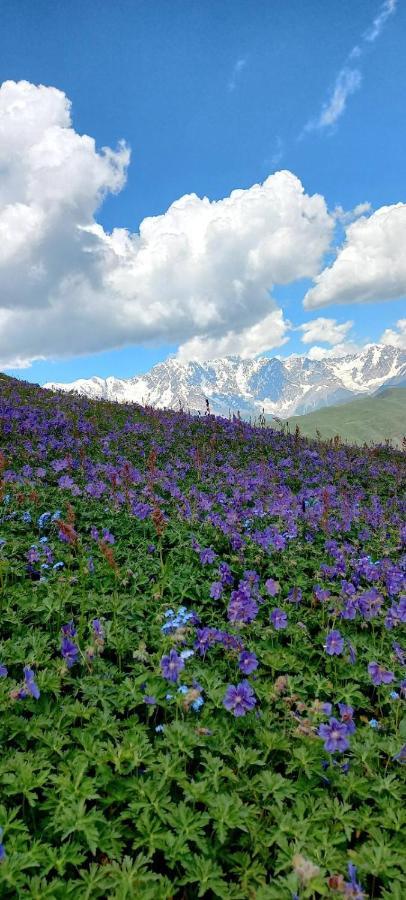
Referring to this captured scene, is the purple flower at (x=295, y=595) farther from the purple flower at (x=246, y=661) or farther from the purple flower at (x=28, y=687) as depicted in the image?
the purple flower at (x=28, y=687)

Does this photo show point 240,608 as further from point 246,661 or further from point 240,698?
point 240,698

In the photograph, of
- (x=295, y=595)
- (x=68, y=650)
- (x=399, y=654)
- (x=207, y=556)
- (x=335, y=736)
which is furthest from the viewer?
(x=207, y=556)

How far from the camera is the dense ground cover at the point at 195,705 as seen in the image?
10.2ft

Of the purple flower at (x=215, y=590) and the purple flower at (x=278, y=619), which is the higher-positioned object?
the purple flower at (x=215, y=590)

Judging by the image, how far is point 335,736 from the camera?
3551 mm

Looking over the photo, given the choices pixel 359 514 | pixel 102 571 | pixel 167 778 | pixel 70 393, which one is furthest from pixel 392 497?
pixel 70 393

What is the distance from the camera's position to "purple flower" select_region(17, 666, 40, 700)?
3.59m

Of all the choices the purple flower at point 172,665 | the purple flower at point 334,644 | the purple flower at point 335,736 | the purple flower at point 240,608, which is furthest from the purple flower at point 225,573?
the purple flower at point 335,736

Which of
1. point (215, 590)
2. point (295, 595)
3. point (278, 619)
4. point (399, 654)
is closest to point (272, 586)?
point (295, 595)

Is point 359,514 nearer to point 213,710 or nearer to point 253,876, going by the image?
point 213,710

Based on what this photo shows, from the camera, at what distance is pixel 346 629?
5.96m

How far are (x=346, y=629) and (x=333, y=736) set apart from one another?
253 centimetres

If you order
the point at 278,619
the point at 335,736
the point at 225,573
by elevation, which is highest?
the point at 225,573

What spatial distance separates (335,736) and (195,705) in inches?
41.6
